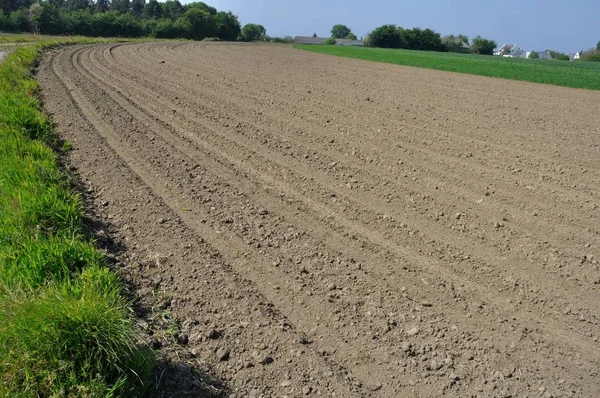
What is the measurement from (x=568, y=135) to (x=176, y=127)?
315 inches

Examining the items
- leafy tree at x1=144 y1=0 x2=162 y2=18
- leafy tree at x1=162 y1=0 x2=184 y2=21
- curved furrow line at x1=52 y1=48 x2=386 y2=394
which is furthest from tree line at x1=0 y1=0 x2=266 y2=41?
curved furrow line at x1=52 y1=48 x2=386 y2=394

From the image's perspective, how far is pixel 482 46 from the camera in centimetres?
8069

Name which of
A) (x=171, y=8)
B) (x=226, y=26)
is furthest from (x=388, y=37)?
(x=171, y=8)

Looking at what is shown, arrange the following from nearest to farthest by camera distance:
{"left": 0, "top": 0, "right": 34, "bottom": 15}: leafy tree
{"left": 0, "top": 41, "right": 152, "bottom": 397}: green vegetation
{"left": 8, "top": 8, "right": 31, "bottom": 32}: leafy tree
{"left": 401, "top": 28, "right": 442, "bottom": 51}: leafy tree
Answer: {"left": 0, "top": 41, "right": 152, "bottom": 397}: green vegetation → {"left": 8, "top": 8, "right": 31, "bottom": 32}: leafy tree → {"left": 401, "top": 28, "right": 442, "bottom": 51}: leafy tree → {"left": 0, "top": 0, "right": 34, "bottom": 15}: leafy tree

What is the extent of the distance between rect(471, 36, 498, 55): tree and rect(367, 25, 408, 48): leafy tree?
12.2 meters

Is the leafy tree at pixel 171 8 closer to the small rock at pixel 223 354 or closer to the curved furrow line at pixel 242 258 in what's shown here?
the curved furrow line at pixel 242 258

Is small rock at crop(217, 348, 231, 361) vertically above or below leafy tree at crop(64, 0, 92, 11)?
below

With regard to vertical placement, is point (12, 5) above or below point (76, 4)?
below

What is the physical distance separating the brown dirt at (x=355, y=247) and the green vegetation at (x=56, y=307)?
0.42m

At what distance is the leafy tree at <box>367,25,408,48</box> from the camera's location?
258 ft

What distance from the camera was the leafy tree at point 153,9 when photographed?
116 m

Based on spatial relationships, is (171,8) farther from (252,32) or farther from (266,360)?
(266,360)

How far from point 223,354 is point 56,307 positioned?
1.21 meters

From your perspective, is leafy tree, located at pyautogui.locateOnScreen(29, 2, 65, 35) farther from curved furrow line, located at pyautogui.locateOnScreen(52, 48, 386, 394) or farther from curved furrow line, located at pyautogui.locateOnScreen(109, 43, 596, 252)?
curved furrow line, located at pyautogui.locateOnScreen(109, 43, 596, 252)
